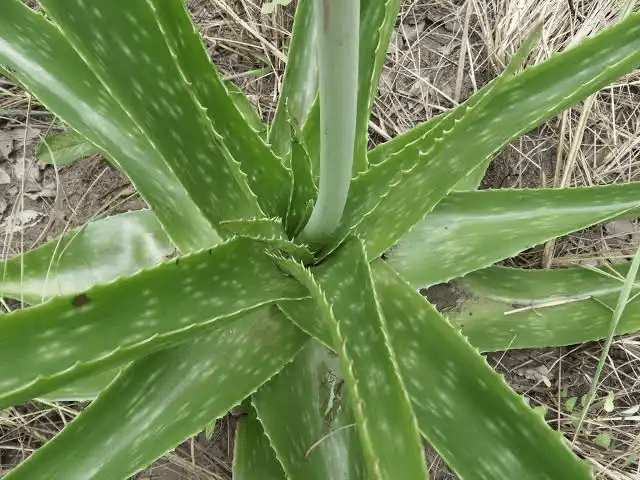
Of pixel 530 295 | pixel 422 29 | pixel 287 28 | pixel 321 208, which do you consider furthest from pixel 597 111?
pixel 321 208

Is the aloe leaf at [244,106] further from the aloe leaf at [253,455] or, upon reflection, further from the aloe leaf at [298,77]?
the aloe leaf at [253,455]

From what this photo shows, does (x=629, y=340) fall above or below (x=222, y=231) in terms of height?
below

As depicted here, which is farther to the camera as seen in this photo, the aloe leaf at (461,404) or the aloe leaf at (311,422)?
the aloe leaf at (311,422)

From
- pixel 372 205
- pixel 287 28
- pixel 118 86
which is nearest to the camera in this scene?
pixel 118 86

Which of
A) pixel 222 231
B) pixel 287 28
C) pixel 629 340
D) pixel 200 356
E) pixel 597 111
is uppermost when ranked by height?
pixel 287 28

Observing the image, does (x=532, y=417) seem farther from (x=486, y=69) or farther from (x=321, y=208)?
(x=486, y=69)

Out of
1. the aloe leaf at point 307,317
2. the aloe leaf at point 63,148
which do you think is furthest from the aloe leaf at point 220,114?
the aloe leaf at point 63,148
